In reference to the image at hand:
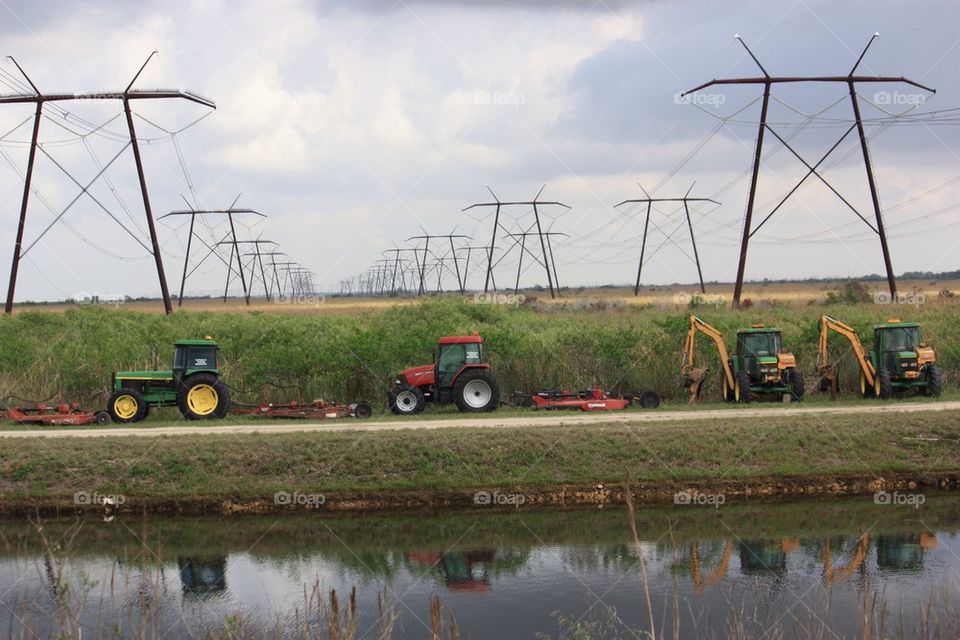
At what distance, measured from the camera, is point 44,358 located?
1232 inches

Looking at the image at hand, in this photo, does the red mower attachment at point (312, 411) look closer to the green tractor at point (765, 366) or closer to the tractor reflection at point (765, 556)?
the green tractor at point (765, 366)

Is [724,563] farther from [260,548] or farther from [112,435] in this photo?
[112,435]

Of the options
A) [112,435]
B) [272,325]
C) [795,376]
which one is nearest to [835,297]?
[795,376]

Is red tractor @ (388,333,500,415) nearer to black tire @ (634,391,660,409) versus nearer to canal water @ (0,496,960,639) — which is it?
black tire @ (634,391,660,409)

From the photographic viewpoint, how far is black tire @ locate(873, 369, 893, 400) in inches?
1091

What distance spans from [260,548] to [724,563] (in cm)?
730

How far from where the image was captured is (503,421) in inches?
963

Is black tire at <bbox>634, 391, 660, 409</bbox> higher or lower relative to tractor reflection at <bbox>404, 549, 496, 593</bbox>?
higher

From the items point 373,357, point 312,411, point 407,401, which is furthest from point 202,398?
point 373,357

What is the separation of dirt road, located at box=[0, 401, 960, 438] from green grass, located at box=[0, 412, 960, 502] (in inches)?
56.7

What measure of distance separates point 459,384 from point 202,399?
650cm
